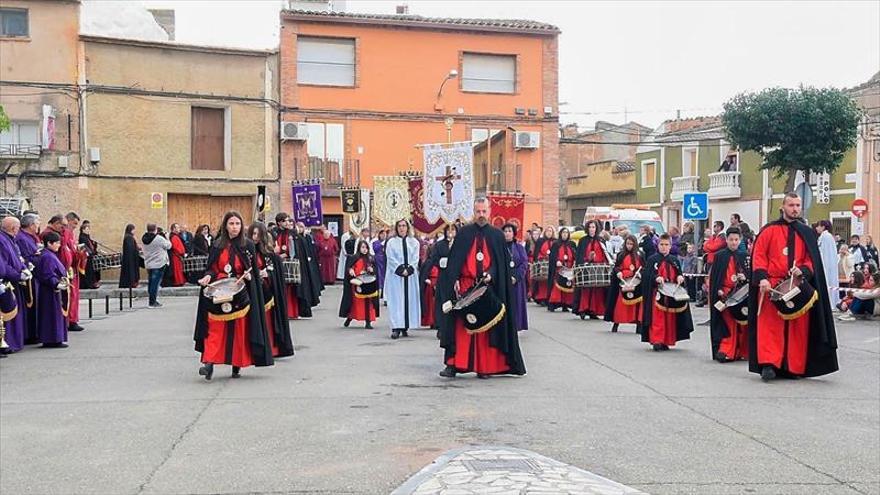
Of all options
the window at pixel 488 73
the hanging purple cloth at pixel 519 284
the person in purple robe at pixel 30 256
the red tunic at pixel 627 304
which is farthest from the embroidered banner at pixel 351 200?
the person in purple robe at pixel 30 256

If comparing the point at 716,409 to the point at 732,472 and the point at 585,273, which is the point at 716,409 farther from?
the point at 585,273

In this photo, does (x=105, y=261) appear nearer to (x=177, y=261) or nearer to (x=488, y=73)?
(x=177, y=261)

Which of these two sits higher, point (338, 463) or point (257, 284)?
point (257, 284)

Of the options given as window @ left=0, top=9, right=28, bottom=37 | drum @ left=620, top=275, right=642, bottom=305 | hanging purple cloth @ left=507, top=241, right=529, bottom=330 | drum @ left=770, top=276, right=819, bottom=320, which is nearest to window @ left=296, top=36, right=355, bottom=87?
window @ left=0, top=9, right=28, bottom=37

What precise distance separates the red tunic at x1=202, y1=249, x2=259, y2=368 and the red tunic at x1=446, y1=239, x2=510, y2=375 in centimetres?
226

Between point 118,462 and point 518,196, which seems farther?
point 518,196

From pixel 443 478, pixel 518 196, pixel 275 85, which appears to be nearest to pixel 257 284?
pixel 443 478

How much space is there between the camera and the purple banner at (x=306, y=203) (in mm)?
27328

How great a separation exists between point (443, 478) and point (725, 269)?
11.3 meters

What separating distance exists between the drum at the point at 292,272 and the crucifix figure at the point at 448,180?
404 cm

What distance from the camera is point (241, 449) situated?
7.32 metres

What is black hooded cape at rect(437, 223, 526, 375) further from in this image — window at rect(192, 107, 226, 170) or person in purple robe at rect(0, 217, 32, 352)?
window at rect(192, 107, 226, 170)

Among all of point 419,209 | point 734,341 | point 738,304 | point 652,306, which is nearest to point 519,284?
point 652,306

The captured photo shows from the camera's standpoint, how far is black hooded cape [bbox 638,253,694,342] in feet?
46.5
